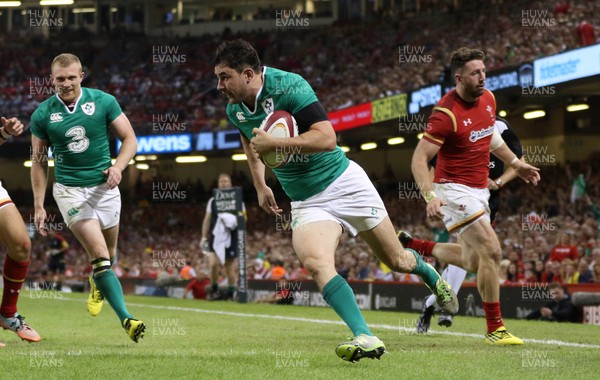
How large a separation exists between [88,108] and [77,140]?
31 cm

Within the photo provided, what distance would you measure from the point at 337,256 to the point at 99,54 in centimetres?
2609

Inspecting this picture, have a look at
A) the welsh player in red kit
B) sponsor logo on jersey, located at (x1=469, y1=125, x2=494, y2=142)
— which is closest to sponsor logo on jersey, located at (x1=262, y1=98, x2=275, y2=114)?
the welsh player in red kit

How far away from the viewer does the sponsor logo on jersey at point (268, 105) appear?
22.2 feet

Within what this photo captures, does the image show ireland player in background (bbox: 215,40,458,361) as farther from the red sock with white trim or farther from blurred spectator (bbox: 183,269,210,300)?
blurred spectator (bbox: 183,269,210,300)

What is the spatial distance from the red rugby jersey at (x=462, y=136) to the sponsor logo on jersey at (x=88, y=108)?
3038 mm

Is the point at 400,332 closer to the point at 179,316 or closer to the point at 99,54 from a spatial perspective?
the point at 179,316

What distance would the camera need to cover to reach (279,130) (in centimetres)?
653

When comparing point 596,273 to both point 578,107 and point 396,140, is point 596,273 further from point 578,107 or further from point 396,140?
point 396,140

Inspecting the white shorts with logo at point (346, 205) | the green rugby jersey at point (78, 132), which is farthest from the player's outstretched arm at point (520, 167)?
the green rugby jersey at point (78, 132)

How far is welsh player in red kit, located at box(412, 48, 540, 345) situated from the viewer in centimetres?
881

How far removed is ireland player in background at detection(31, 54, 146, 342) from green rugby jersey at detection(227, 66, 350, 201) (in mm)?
2188

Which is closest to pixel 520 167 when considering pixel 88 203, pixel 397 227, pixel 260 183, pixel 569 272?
pixel 260 183

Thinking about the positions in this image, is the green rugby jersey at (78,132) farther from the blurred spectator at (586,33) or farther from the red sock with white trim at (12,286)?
the blurred spectator at (586,33)

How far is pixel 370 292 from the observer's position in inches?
691
